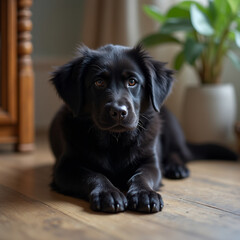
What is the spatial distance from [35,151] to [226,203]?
69.6 inches

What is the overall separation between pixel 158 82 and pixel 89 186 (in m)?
0.62

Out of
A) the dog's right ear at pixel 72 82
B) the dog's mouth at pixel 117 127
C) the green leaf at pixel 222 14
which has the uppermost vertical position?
the green leaf at pixel 222 14

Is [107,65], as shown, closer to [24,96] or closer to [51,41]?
[24,96]

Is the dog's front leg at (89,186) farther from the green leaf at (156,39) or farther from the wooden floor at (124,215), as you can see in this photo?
the green leaf at (156,39)

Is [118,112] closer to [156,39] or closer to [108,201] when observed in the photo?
[108,201]

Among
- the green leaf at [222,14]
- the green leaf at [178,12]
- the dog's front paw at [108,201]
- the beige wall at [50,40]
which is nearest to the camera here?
the dog's front paw at [108,201]

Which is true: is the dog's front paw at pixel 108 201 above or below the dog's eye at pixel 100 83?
below

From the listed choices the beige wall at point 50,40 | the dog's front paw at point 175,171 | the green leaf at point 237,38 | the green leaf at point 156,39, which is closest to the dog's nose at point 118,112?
the dog's front paw at point 175,171

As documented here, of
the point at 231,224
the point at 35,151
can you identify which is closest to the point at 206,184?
the point at 231,224

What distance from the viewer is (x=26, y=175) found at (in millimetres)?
2316

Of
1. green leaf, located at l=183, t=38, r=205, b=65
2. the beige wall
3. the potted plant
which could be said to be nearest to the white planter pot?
the potted plant

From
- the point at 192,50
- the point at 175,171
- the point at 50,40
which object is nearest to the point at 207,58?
the point at 192,50

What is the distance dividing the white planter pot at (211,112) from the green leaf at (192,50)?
37cm

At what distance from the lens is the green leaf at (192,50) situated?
2.74 metres
